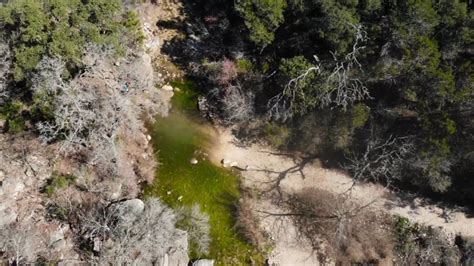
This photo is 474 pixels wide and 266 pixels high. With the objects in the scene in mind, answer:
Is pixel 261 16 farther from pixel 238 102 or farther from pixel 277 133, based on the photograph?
pixel 277 133

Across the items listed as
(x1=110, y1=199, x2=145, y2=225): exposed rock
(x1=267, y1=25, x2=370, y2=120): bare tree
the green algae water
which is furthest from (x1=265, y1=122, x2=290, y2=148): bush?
(x1=110, y1=199, x2=145, y2=225): exposed rock

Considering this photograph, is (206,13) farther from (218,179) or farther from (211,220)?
(211,220)

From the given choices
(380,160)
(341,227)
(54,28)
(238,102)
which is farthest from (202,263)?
(54,28)

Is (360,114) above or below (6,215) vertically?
above

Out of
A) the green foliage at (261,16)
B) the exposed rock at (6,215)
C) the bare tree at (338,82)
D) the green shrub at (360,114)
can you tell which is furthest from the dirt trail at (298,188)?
the exposed rock at (6,215)

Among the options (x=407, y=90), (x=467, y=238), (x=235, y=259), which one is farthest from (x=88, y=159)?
(x=467, y=238)

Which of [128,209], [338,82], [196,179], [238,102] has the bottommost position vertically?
[128,209]

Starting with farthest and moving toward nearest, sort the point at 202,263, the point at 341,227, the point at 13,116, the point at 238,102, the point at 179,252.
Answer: the point at 238,102, the point at 341,227, the point at 13,116, the point at 202,263, the point at 179,252

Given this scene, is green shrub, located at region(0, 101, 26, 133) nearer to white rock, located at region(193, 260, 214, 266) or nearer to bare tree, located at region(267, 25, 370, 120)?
white rock, located at region(193, 260, 214, 266)

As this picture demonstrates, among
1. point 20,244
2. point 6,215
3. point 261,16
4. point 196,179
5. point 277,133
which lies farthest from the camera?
point 277,133
